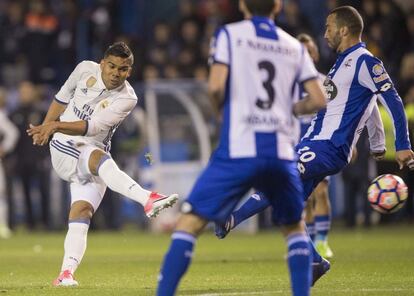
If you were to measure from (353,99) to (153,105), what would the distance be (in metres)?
9.84

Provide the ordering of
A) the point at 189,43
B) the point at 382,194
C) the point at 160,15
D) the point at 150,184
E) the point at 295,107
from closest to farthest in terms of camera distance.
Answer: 1. the point at 295,107
2. the point at 382,194
3. the point at 150,184
4. the point at 189,43
5. the point at 160,15

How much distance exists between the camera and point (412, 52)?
2084cm

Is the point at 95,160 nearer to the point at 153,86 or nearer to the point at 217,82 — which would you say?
the point at 217,82

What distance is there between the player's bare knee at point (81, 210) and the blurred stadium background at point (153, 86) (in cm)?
936

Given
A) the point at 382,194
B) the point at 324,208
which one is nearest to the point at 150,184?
the point at 324,208

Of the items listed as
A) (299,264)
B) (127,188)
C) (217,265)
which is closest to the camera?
(299,264)

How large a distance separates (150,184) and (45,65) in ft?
12.7

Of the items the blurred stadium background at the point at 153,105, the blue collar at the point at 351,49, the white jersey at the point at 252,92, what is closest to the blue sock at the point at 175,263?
the white jersey at the point at 252,92

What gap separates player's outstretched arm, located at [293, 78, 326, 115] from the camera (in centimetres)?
734

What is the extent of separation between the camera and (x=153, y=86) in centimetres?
1967

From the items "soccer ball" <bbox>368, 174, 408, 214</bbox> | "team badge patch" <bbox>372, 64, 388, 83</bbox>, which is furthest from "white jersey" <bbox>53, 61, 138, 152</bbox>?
"soccer ball" <bbox>368, 174, 408, 214</bbox>

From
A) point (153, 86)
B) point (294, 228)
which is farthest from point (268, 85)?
point (153, 86)

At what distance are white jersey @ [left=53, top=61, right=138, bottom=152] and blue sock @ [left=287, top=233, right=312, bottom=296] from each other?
320 centimetres

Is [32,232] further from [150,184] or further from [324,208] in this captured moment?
[324,208]
